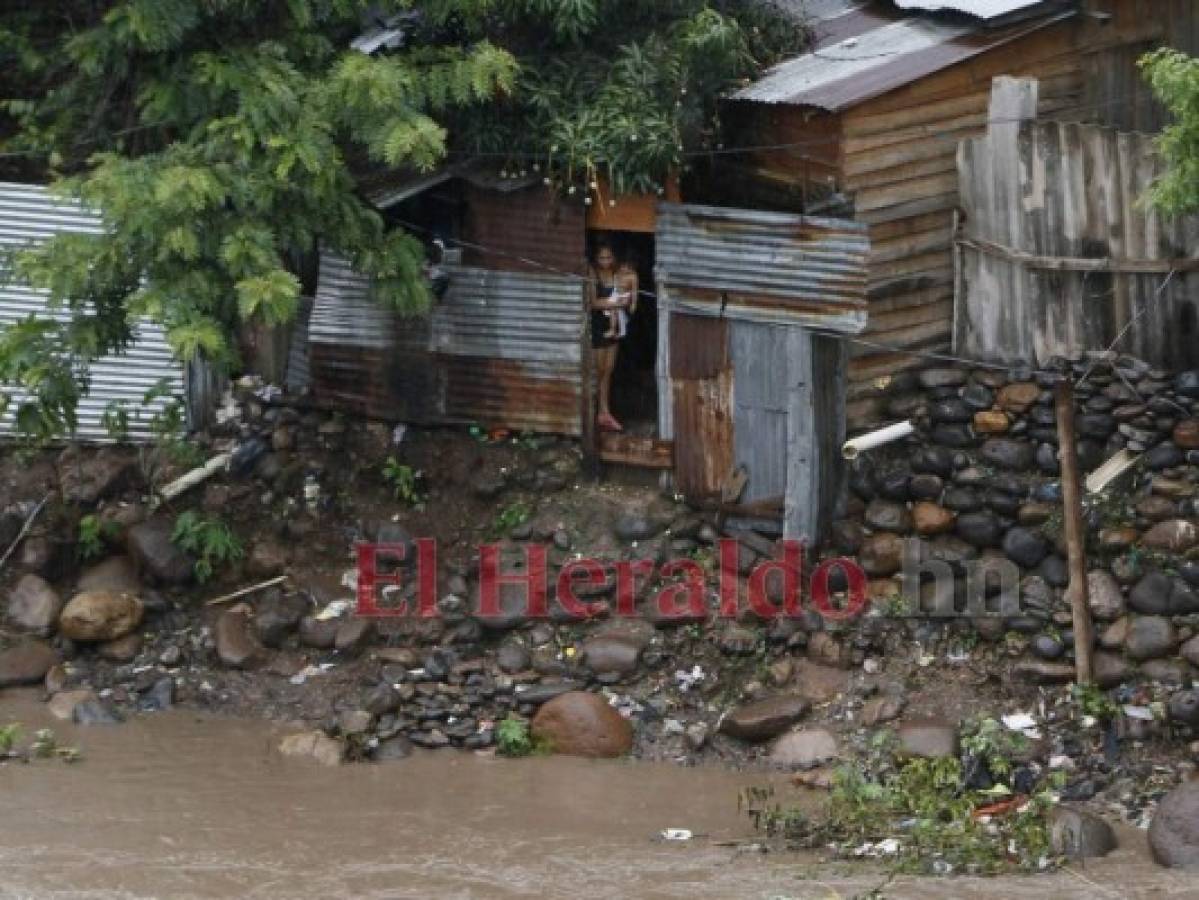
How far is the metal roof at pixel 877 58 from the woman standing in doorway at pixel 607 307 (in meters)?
1.41

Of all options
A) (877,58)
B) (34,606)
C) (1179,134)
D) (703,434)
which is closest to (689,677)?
(703,434)

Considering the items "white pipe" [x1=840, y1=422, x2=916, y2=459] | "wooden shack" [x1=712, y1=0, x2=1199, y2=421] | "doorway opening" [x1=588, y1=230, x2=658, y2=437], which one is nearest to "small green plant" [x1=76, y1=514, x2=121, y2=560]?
"doorway opening" [x1=588, y1=230, x2=658, y2=437]

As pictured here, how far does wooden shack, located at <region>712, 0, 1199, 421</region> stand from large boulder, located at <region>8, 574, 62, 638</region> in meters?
4.98

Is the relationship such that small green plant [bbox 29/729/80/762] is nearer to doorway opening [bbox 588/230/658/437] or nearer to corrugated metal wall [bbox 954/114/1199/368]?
doorway opening [bbox 588/230/658/437]

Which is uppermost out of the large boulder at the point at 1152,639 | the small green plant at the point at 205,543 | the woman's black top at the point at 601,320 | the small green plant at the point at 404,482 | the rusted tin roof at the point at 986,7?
the rusted tin roof at the point at 986,7

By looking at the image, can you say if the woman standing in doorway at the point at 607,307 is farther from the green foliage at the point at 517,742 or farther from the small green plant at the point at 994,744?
the small green plant at the point at 994,744

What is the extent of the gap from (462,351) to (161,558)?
235 centimetres

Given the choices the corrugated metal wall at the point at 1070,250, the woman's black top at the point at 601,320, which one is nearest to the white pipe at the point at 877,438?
the corrugated metal wall at the point at 1070,250

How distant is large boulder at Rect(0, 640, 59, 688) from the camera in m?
13.8

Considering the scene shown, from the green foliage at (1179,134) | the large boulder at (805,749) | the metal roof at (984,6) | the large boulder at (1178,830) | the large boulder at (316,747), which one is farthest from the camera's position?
the metal roof at (984,6)

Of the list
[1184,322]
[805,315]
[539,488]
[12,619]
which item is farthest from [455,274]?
[1184,322]

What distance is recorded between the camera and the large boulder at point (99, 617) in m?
13.9

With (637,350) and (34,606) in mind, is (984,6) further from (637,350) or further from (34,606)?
(34,606)

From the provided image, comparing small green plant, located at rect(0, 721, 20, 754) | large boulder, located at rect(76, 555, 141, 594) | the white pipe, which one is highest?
the white pipe
